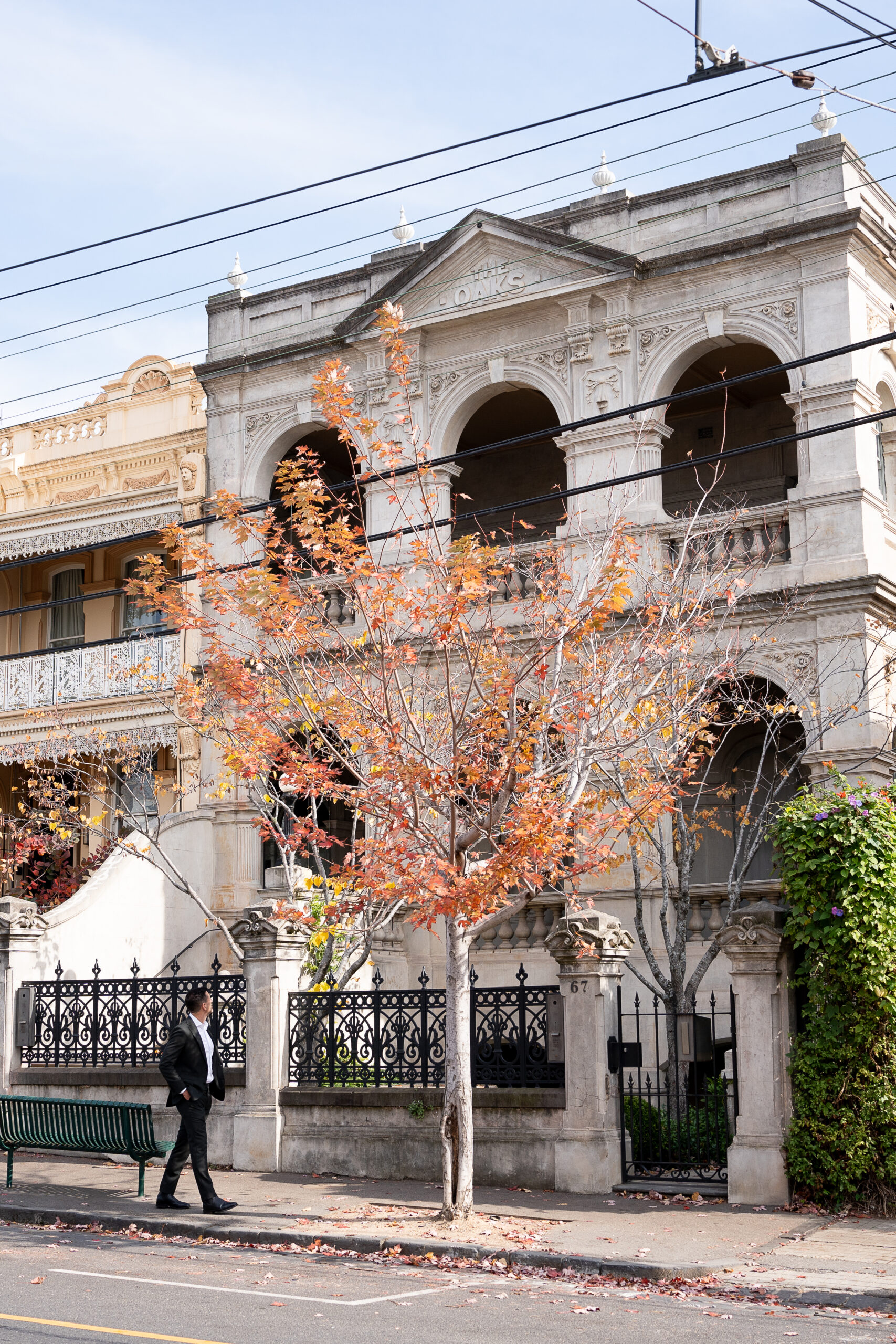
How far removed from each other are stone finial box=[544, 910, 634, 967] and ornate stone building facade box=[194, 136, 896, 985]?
596 cm

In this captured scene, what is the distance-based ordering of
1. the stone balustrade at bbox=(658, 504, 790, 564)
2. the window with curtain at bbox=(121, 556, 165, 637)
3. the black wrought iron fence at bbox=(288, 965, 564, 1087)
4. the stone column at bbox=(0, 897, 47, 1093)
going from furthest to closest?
the window with curtain at bbox=(121, 556, 165, 637), the stone balustrade at bbox=(658, 504, 790, 564), the stone column at bbox=(0, 897, 47, 1093), the black wrought iron fence at bbox=(288, 965, 564, 1087)

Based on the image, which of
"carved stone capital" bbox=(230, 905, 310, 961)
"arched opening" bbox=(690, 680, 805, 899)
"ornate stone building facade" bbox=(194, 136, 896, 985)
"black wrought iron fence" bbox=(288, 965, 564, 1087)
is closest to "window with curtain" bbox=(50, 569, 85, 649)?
"ornate stone building facade" bbox=(194, 136, 896, 985)

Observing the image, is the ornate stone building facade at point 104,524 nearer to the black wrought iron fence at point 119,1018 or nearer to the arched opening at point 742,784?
the black wrought iron fence at point 119,1018

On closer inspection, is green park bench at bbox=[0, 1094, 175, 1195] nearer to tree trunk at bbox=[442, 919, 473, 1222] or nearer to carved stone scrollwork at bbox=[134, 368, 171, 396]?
tree trunk at bbox=[442, 919, 473, 1222]

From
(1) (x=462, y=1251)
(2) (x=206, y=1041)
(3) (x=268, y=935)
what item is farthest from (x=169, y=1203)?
(3) (x=268, y=935)

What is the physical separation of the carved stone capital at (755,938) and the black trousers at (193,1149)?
4542mm

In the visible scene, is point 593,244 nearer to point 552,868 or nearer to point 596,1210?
point 552,868

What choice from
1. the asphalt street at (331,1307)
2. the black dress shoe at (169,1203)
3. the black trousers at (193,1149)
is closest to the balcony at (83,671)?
the black trousers at (193,1149)

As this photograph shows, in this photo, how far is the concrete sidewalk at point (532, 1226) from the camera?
991 cm

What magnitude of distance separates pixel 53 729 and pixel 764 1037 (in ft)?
50.3

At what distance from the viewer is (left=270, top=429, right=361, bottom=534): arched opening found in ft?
81.7

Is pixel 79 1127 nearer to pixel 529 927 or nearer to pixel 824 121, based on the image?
pixel 529 927

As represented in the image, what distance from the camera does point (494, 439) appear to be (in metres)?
26.4

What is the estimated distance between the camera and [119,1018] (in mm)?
16656
